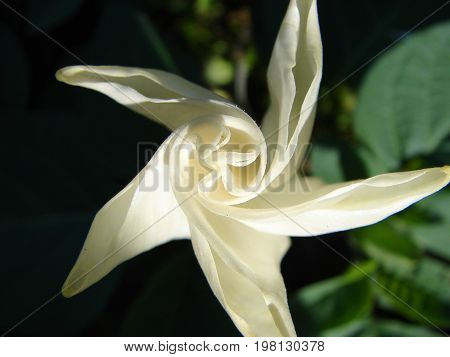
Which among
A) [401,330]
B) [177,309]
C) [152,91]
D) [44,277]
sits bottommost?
[401,330]

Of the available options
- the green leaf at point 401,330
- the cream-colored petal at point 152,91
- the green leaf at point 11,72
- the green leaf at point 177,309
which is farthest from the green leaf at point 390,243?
the green leaf at point 11,72

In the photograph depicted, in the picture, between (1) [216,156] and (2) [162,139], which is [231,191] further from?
(2) [162,139]

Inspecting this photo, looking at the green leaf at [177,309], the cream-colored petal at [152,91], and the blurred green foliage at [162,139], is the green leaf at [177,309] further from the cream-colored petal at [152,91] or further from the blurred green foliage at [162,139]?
the cream-colored petal at [152,91]

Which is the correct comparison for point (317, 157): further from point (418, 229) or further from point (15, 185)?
point (15, 185)

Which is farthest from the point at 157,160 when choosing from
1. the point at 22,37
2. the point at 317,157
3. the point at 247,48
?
the point at 247,48

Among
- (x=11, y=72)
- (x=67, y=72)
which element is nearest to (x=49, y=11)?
(x=11, y=72)
